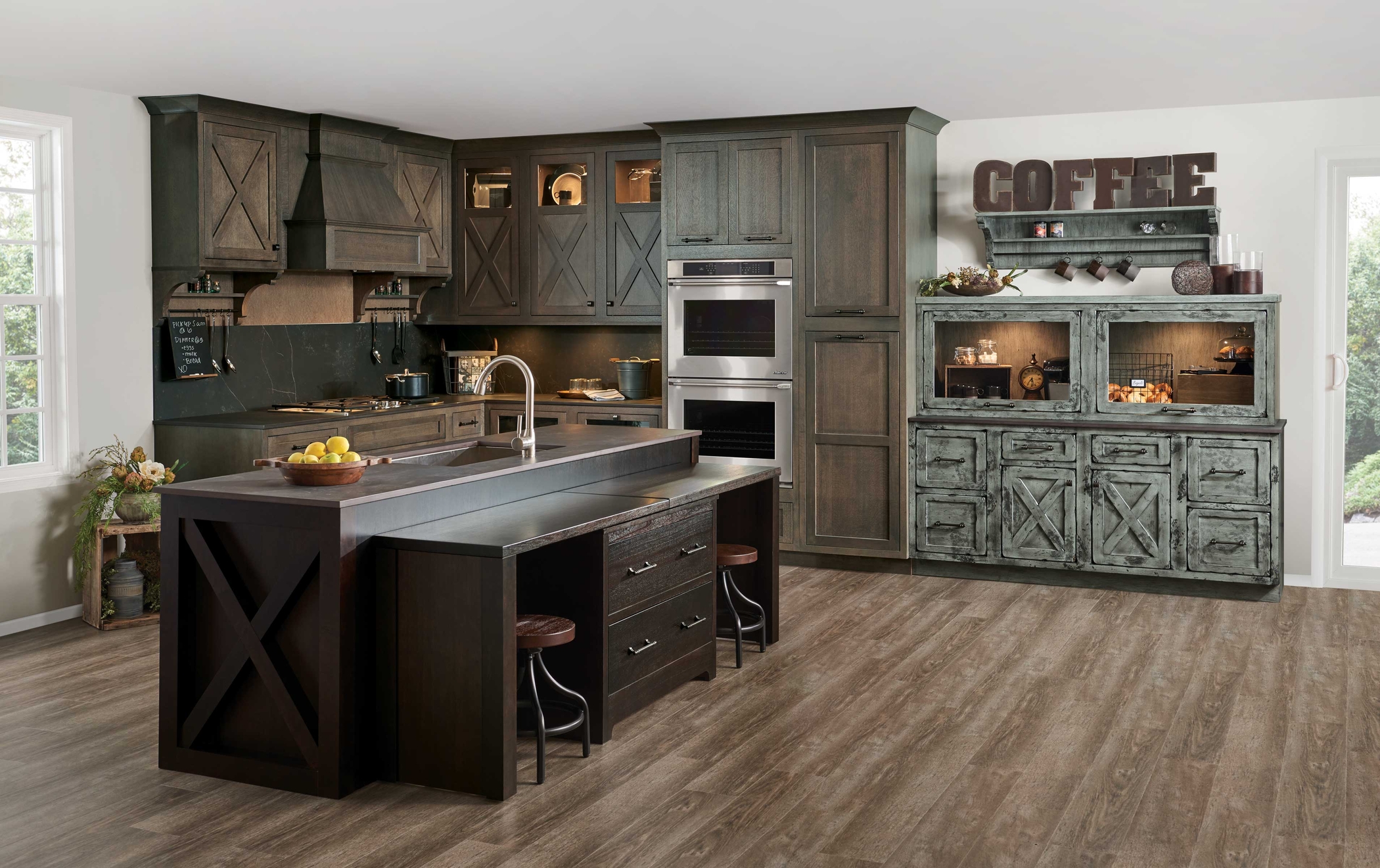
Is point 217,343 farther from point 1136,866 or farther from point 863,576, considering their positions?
point 1136,866

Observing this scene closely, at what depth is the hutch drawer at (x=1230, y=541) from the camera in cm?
604

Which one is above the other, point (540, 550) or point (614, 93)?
point (614, 93)

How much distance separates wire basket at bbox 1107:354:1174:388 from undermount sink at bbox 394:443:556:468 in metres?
3.25

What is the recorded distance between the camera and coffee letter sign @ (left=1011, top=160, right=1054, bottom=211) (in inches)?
260

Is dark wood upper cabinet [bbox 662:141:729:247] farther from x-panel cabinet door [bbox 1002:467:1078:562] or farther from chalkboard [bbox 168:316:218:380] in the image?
chalkboard [bbox 168:316:218:380]

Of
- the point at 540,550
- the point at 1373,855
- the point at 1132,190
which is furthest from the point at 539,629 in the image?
the point at 1132,190

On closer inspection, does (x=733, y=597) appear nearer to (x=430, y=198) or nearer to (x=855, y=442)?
(x=855, y=442)

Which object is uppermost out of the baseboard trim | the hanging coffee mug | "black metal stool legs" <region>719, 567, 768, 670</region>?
the hanging coffee mug

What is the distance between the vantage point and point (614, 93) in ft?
19.8

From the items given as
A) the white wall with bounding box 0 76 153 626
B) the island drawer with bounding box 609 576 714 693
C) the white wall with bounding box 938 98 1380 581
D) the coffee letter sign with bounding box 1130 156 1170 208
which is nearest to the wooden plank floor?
the island drawer with bounding box 609 576 714 693

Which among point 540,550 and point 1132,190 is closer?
point 540,550

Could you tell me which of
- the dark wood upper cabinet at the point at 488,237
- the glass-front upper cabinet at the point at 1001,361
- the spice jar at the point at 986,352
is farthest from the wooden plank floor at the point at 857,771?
the dark wood upper cabinet at the point at 488,237

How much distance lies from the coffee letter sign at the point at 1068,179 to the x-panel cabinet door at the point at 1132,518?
145 centimetres

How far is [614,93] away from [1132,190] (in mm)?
2771
